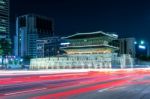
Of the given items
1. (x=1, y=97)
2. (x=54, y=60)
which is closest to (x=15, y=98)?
(x=1, y=97)

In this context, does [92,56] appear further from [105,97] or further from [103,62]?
Answer: [105,97]

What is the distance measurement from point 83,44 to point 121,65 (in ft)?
107

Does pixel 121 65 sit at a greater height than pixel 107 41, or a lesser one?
lesser

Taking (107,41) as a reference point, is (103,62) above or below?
below

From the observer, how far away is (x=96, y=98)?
15773 millimetres

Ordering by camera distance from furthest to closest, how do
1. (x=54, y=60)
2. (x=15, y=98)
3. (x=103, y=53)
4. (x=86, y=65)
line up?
(x=103, y=53), (x=54, y=60), (x=86, y=65), (x=15, y=98)

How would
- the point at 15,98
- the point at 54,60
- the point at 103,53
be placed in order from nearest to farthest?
the point at 15,98 < the point at 54,60 < the point at 103,53

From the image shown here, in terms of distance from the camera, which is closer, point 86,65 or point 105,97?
point 105,97

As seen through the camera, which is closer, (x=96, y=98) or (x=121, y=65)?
(x=96, y=98)

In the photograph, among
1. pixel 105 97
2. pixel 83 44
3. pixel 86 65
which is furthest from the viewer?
pixel 83 44

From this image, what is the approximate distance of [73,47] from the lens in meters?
164

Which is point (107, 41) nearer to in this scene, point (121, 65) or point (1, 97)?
point (121, 65)

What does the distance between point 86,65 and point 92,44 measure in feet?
98.2

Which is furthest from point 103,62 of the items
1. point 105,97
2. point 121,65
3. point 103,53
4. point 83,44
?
point 105,97
